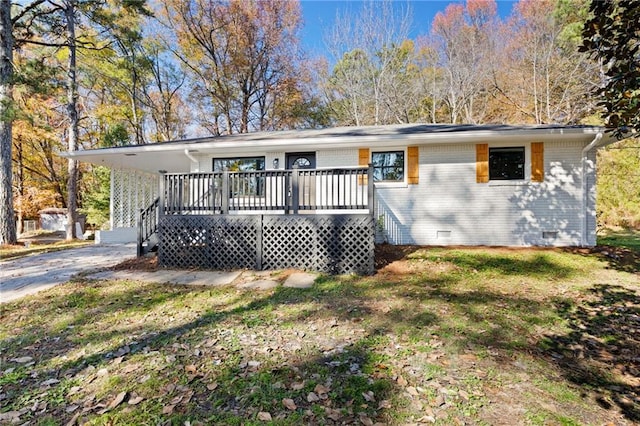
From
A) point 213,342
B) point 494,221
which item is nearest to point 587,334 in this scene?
A: point 213,342

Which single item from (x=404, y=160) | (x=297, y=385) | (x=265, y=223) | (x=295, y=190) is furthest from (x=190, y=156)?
(x=297, y=385)

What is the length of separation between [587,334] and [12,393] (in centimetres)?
528

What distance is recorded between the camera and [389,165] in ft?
27.8

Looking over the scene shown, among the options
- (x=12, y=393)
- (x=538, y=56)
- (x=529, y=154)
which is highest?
(x=538, y=56)

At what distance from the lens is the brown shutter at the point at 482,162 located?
7.90 m

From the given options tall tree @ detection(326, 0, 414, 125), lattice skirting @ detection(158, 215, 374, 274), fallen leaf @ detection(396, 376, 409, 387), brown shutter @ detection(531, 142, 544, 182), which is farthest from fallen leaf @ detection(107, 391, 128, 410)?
tall tree @ detection(326, 0, 414, 125)

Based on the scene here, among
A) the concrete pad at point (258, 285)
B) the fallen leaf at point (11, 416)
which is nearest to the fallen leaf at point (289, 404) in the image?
the fallen leaf at point (11, 416)

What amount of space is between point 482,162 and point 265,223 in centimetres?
565

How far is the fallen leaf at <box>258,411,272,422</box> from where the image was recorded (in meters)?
2.07

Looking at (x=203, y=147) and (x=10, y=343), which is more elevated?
(x=203, y=147)

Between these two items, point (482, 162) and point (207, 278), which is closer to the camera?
point (207, 278)

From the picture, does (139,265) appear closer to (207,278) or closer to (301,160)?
(207,278)

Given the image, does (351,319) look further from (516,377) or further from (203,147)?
(203,147)

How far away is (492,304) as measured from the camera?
4.13 m
